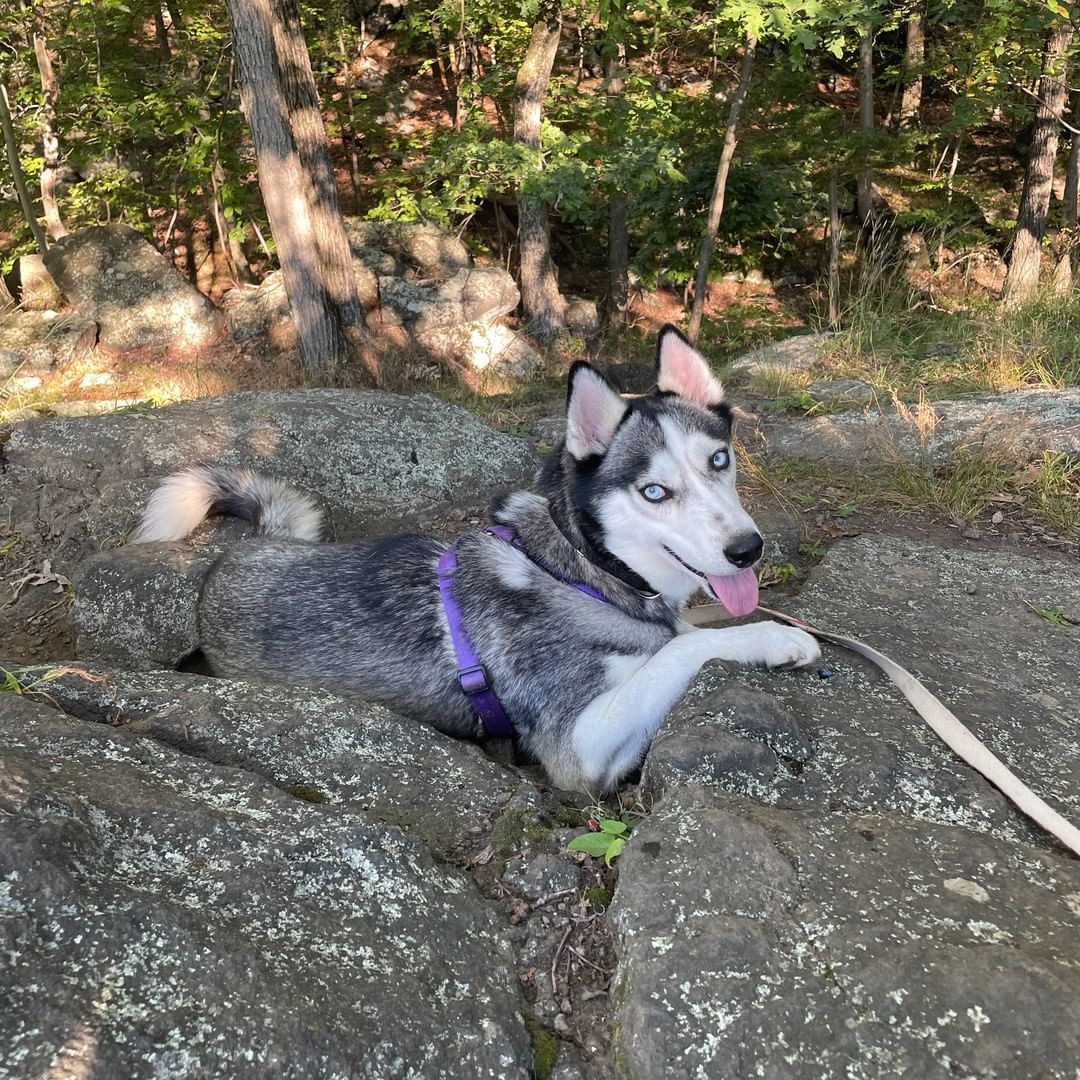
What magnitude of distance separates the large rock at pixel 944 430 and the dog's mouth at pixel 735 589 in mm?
3033

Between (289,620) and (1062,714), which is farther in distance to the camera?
(289,620)

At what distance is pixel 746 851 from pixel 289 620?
2.14 meters

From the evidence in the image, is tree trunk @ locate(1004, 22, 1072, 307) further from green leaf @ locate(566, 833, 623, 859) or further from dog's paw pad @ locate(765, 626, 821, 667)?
green leaf @ locate(566, 833, 623, 859)

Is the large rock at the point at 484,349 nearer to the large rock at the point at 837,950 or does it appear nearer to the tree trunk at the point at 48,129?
the tree trunk at the point at 48,129

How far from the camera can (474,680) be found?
2.94 meters

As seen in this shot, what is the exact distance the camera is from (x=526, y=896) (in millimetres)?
1912

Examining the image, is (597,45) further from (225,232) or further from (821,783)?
(821,783)

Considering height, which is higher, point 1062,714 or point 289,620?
point 289,620

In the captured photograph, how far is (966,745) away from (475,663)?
1.73 m

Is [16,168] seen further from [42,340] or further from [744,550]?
[744,550]

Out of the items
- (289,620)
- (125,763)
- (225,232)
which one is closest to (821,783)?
(125,763)

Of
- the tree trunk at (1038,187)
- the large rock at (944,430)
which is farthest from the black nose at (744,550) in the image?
the tree trunk at (1038,187)

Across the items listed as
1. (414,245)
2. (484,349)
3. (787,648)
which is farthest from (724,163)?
(787,648)

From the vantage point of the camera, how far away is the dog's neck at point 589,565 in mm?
3037
